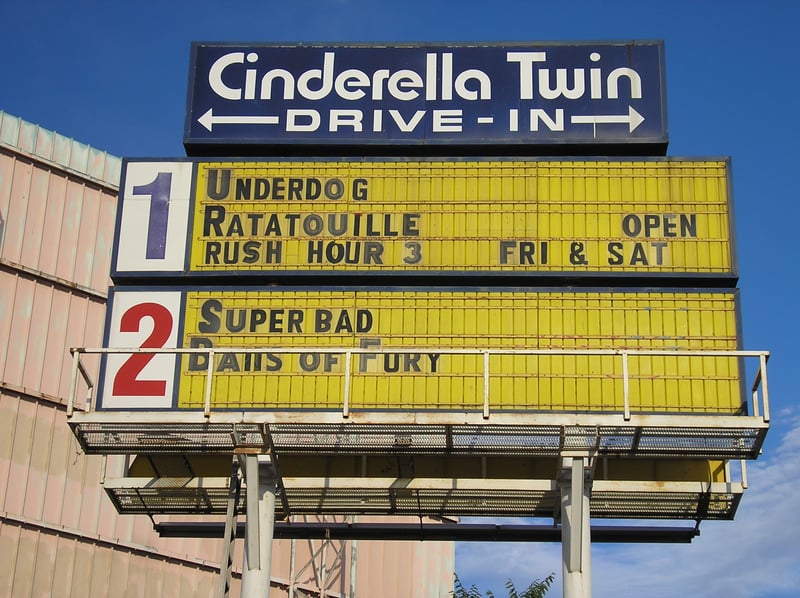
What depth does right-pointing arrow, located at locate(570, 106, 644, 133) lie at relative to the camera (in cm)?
2264

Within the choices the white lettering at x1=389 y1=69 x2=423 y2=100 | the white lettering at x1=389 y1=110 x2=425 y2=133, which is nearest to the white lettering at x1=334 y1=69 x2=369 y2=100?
the white lettering at x1=389 y1=69 x2=423 y2=100

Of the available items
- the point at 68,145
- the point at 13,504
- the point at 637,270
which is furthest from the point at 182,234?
the point at 68,145

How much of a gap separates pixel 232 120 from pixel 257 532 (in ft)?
24.0

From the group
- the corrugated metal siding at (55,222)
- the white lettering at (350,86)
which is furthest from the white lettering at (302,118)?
the corrugated metal siding at (55,222)

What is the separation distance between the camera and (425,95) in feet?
76.2

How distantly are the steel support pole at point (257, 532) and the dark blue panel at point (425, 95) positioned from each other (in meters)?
5.89

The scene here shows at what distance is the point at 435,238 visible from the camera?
70.8 ft

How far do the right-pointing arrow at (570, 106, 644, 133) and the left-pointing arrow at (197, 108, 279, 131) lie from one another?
531cm

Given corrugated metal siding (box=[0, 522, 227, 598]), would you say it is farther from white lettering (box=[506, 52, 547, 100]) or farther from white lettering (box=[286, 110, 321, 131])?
white lettering (box=[506, 52, 547, 100])

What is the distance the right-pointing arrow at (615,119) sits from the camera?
22.6 meters

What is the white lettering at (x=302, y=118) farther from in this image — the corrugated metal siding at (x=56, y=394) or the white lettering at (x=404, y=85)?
the corrugated metal siding at (x=56, y=394)

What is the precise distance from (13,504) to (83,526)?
102 inches

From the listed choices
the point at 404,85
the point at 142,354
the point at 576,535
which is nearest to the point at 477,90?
the point at 404,85

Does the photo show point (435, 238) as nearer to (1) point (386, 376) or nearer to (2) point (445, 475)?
(1) point (386, 376)
